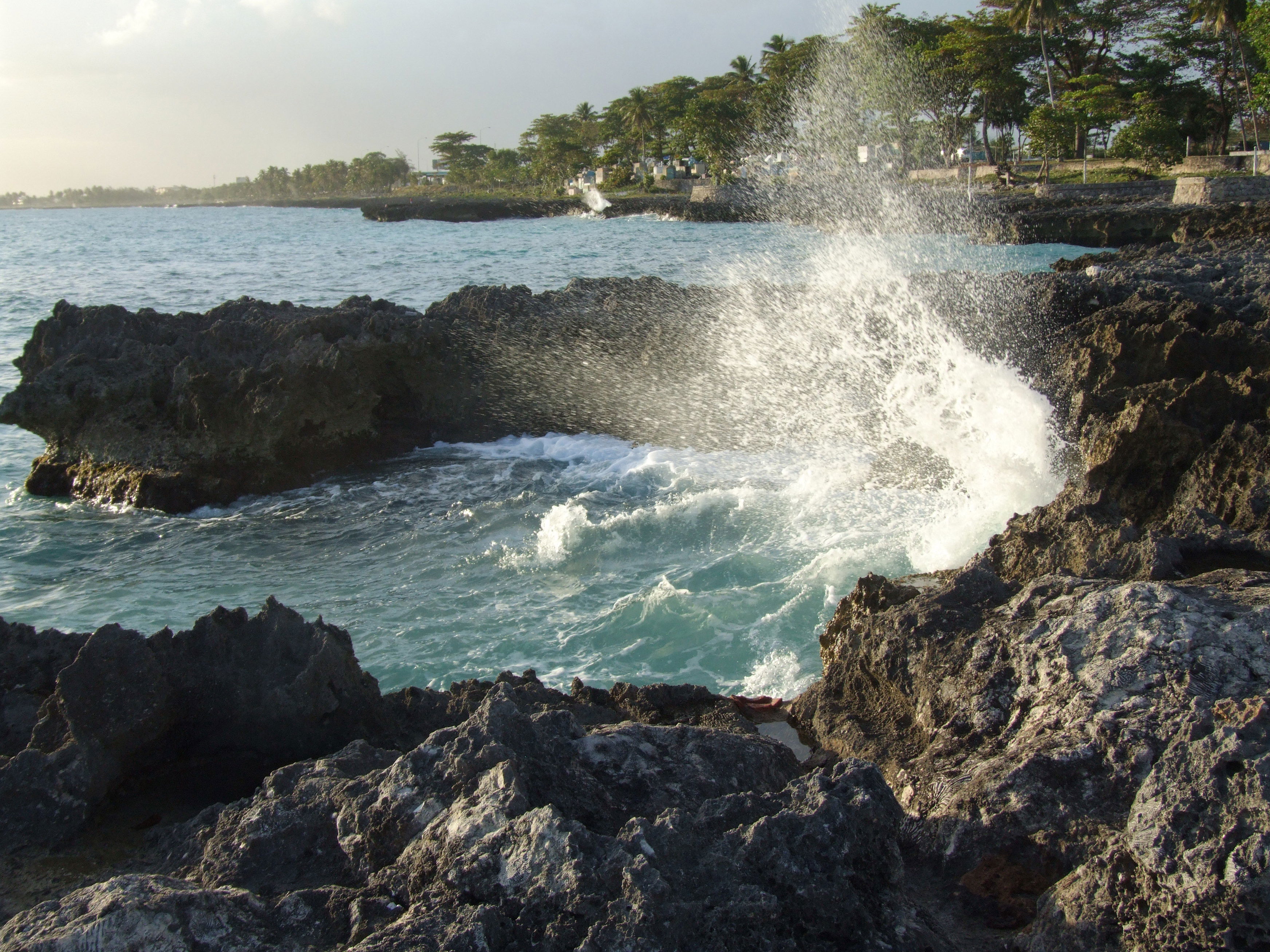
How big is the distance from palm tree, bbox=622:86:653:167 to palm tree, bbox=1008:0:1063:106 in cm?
3317

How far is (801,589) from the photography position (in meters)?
5.99

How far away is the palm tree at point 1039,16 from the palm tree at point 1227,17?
5.69m

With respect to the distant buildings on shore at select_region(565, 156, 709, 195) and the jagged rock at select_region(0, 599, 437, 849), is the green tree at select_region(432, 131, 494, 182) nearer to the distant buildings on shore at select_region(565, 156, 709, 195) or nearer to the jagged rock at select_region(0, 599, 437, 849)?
the distant buildings on shore at select_region(565, 156, 709, 195)

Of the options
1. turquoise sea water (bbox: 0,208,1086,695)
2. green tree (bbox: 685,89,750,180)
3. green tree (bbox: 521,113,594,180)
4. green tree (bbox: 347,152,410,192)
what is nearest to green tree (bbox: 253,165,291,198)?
green tree (bbox: 347,152,410,192)

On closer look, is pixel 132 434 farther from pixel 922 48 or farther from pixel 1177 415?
pixel 922 48

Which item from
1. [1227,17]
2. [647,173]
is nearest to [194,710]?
[1227,17]

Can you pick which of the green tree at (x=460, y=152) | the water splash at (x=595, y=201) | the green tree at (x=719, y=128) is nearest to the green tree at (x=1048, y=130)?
the green tree at (x=719, y=128)

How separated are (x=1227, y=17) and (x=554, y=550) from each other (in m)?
43.5

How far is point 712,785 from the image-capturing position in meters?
2.61

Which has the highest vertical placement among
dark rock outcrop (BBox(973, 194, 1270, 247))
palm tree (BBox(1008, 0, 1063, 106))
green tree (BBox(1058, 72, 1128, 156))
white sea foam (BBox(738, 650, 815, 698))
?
palm tree (BBox(1008, 0, 1063, 106))

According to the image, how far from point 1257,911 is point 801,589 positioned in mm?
4164

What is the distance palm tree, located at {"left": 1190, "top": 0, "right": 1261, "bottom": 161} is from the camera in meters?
36.5

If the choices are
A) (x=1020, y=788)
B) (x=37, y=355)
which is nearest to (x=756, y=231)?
(x=37, y=355)

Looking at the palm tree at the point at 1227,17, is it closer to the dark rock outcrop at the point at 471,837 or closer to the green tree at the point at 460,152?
the dark rock outcrop at the point at 471,837
